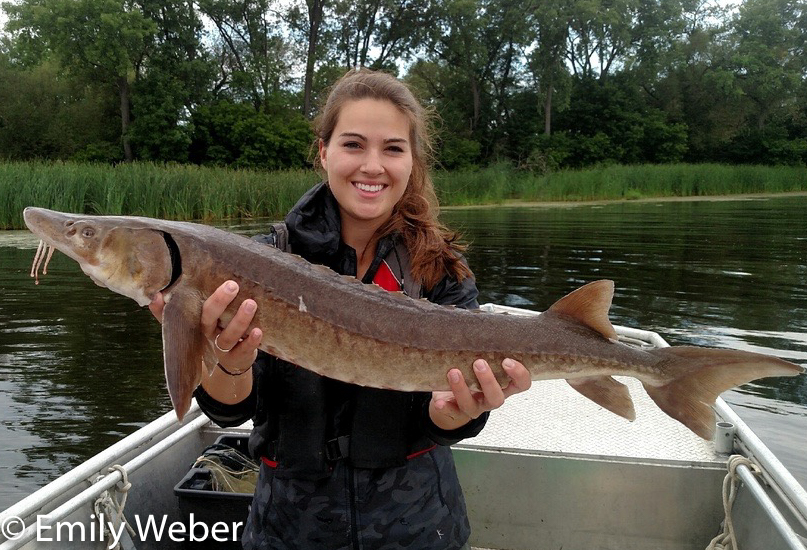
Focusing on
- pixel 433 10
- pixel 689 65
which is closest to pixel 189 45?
pixel 433 10

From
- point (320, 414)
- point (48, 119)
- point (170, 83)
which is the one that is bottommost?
point (320, 414)

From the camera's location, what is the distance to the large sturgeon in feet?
6.89

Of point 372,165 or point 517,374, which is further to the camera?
point 372,165

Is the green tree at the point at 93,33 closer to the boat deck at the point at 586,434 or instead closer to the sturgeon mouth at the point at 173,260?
the boat deck at the point at 586,434

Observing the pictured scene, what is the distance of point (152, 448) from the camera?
127 inches

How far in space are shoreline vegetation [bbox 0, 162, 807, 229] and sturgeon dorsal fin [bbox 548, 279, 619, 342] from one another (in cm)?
1462

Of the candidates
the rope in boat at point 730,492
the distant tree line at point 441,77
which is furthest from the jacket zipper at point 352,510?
the distant tree line at point 441,77

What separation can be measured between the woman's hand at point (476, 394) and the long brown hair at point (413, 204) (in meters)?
0.44

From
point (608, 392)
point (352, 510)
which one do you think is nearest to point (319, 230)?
point (352, 510)

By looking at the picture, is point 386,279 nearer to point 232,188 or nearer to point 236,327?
point 236,327

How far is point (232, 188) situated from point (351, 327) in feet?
58.5

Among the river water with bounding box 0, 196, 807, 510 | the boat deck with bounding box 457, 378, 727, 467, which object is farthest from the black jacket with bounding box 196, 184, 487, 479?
the river water with bounding box 0, 196, 807, 510

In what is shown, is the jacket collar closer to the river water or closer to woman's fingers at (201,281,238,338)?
woman's fingers at (201,281,238,338)

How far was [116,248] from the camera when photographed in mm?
2131
